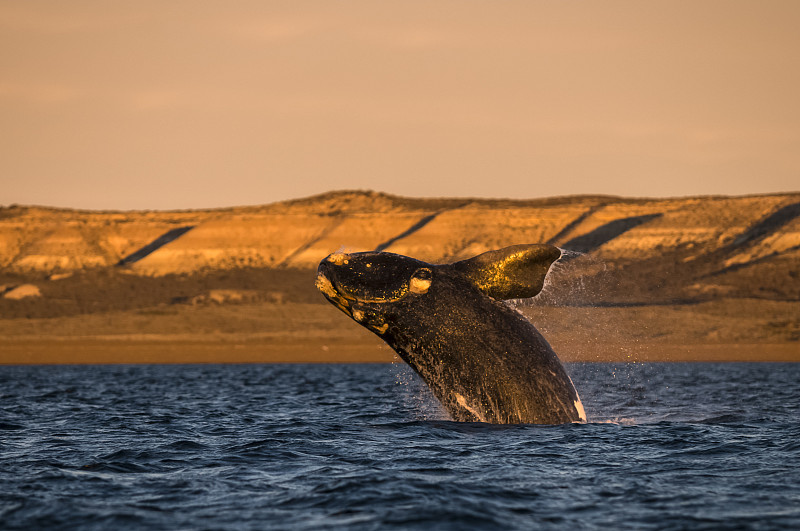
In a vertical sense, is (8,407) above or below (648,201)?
below

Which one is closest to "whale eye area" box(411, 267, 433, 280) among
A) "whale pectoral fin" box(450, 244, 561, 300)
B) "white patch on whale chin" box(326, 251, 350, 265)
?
"whale pectoral fin" box(450, 244, 561, 300)

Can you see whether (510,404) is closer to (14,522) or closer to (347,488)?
(347,488)

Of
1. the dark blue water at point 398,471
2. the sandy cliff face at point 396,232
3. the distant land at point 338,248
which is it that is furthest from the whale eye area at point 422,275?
the sandy cliff face at point 396,232

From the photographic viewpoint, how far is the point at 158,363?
6544 centimetres

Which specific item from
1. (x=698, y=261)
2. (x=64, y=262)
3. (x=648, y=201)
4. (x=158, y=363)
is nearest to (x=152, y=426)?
(x=158, y=363)

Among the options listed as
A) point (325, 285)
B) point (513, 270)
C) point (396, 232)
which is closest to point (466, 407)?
point (513, 270)

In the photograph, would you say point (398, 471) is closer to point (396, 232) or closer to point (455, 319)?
point (455, 319)

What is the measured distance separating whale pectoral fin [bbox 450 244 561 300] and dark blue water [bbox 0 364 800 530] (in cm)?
179

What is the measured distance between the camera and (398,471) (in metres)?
12.1

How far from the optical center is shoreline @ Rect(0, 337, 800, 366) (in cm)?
6569

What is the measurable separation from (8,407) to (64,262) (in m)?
92.7

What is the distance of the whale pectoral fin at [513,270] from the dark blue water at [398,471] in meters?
1.79

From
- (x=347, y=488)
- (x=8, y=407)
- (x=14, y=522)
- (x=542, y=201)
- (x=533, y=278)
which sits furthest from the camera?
(x=542, y=201)

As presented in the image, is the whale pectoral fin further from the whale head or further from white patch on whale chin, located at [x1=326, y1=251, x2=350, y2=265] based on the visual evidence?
white patch on whale chin, located at [x1=326, y1=251, x2=350, y2=265]
